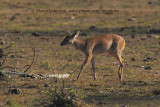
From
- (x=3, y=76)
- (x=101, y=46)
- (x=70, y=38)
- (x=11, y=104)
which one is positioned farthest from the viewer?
(x=70, y=38)

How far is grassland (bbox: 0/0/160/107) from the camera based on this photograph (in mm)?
7926

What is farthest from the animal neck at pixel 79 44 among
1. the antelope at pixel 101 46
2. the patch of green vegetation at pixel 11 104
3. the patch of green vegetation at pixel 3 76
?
Answer: the patch of green vegetation at pixel 11 104

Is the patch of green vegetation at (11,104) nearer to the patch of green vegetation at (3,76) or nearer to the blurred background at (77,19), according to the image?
the patch of green vegetation at (3,76)

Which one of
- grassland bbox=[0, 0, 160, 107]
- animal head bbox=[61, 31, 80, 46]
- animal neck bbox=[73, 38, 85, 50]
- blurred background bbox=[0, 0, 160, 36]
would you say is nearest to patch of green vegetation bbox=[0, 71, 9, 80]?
grassland bbox=[0, 0, 160, 107]

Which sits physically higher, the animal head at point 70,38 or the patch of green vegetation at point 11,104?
the animal head at point 70,38

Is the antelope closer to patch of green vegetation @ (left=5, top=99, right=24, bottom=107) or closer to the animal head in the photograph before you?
the animal head

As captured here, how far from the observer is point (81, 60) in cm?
1256

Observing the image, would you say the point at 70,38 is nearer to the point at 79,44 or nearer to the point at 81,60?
the point at 79,44

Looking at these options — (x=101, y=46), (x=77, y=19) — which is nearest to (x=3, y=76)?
(x=101, y=46)

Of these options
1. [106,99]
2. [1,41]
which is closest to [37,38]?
[1,41]

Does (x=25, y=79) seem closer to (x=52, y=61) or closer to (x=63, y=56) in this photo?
(x=52, y=61)

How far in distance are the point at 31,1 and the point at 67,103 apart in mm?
25356

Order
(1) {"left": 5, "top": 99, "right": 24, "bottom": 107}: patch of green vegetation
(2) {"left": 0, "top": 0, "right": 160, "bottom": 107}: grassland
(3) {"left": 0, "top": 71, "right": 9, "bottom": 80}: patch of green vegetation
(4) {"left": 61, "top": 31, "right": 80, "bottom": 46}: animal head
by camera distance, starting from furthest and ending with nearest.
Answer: (4) {"left": 61, "top": 31, "right": 80, "bottom": 46}: animal head → (3) {"left": 0, "top": 71, "right": 9, "bottom": 80}: patch of green vegetation → (2) {"left": 0, "top": 0, "right": 160, "bottom": 107}: grassland → (1) {"left": 5, "top": 99, "right": 24, "bottom": 107}: patch of green vegetation

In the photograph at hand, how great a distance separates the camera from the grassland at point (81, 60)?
7.93 metres
